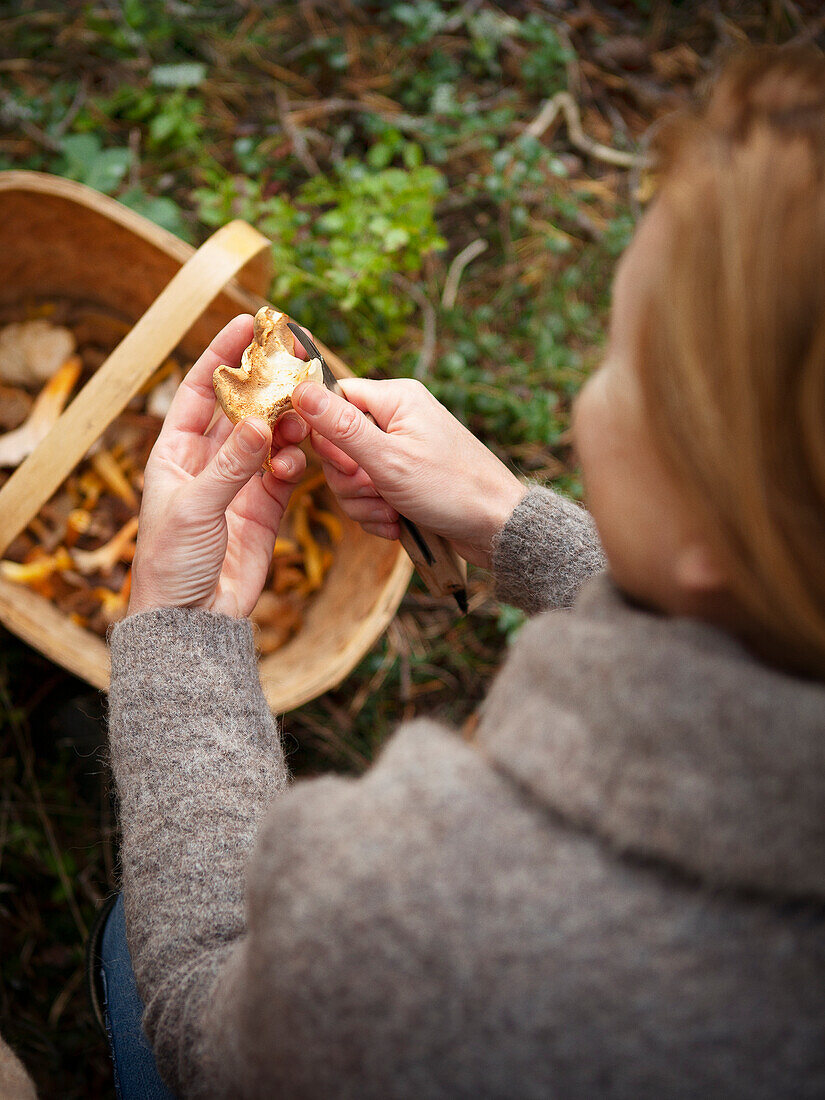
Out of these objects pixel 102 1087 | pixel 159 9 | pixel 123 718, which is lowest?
pixel 102 1087

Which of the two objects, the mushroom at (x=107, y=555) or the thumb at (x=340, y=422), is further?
the mushroom at (x=107, y=555)

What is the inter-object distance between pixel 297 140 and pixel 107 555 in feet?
4.07

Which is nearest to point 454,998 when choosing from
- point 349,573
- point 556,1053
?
point 556,1053

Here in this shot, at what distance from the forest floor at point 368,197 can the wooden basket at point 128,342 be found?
0.20m

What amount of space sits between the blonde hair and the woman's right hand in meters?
0.63

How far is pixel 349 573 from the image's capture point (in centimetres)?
159

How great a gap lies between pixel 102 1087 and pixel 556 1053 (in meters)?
1.43

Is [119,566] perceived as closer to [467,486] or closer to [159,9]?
[467,486]

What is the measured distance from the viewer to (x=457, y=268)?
2029mm

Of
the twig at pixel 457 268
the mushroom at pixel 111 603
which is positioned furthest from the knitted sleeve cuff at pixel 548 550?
the twig at pixel 457 268

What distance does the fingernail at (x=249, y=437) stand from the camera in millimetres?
1021

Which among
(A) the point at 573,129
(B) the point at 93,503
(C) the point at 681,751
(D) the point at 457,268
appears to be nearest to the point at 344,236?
(D) the point at 457,268

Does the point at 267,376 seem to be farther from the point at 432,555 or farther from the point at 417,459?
the point at 432,555

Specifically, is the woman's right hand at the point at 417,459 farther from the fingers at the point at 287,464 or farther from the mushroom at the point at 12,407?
the mushroom at the point at 12,407
